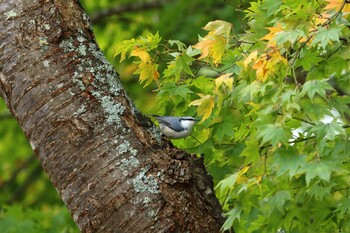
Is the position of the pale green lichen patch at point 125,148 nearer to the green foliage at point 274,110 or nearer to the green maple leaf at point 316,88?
the green foliage at point 274,110

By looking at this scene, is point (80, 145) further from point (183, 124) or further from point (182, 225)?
point (183, 124)

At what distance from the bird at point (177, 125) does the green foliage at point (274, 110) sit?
4 cm

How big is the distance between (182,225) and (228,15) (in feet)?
18.7

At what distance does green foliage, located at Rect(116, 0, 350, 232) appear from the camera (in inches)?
117

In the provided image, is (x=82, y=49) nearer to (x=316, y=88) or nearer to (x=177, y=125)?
(x=177, y=125)

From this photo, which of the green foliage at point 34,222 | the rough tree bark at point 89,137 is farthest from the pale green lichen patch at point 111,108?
the green foliage at point 34,222

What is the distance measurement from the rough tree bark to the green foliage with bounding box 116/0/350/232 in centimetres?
20

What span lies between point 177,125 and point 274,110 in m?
0.80

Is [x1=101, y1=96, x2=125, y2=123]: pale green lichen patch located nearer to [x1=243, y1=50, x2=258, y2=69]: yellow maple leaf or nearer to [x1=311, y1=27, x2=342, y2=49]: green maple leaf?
[x1=243, y1=50, x2=258, y2=69]: yellow maple leaf

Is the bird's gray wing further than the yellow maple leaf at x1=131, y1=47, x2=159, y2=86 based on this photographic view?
No

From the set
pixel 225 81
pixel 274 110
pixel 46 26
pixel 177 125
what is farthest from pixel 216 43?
pixel 46 26

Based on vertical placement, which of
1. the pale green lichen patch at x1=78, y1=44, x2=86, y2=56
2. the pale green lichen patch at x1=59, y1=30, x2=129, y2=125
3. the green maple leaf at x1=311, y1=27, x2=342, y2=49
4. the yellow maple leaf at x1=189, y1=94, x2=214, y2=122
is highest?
the pale green lichen patch at x1=78, y1=44, x2=86, y2=56

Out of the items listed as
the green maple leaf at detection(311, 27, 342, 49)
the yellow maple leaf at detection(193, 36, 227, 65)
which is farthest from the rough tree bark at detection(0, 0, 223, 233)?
the green maple leaf at detection(311, 27, 342, 49)

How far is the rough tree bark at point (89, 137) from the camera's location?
3.01 metres
